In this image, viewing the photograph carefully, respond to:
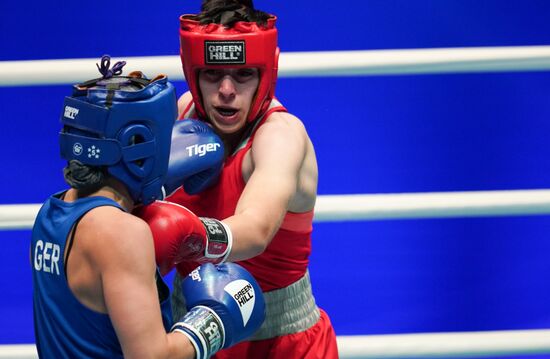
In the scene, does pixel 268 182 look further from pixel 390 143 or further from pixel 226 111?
pixel 390 143

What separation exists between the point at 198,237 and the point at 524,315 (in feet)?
8.13

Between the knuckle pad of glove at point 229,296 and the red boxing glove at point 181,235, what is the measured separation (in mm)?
39

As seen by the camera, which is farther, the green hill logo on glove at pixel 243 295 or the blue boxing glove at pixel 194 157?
the blue boxing glove at pixel 194 157

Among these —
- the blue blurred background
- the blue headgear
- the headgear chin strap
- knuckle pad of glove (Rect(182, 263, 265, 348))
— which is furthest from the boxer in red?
the blue blurred background

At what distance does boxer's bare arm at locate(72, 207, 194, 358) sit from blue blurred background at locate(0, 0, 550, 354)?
2374 millimetres

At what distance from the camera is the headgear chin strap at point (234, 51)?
2738 mm

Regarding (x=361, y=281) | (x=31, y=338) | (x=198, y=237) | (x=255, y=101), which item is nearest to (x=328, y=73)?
(x=255, y=101)

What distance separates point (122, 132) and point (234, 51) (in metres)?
0.69

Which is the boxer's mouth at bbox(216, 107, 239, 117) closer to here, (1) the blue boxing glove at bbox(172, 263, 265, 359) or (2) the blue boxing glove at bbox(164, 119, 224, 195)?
(2) the blue boxing glove at bbox(164, 119, 224, 195)

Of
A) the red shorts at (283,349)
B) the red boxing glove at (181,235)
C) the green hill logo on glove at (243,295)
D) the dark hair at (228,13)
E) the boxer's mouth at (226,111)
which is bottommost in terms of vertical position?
the red shorts at (283,349)

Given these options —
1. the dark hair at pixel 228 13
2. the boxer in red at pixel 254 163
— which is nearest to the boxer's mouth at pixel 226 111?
the boxer in red at pixel 254 163

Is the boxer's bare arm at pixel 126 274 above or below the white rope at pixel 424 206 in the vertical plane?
above

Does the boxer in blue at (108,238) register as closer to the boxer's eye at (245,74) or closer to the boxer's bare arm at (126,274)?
the boxer's bare arm at (126,274)

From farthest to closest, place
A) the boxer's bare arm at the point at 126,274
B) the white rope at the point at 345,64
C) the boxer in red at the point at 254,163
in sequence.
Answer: the white rope at the point at 345,64, the boxer in red at the point at 254,163, the boxer's bare arm at the point at 126,274
